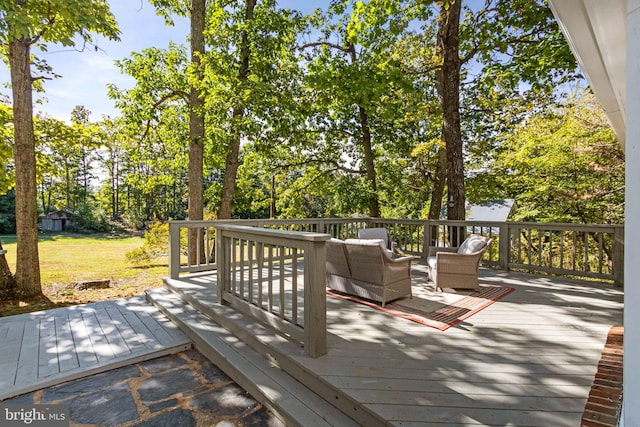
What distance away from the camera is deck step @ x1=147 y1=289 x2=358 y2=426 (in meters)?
2.01

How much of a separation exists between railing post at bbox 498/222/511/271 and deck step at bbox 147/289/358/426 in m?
4.96

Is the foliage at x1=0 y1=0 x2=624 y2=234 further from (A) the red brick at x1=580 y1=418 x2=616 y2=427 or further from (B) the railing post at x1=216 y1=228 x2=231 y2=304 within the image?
(A) the red brick at x1=580 y1=418 x2=616 y2=427

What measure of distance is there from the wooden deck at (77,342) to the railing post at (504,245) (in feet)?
18.0

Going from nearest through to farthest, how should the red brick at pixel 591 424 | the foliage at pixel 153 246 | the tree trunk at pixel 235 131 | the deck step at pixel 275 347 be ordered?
the red brick at pixel 591 424 < the deck step at pixel 275 347 < the tree trunk at pixel 235 131 < the foliage at pixel 153 246

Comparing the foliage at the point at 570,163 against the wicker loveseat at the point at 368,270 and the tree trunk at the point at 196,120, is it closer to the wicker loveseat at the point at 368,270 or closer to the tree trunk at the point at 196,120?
the wicker loveseat at the point at 368,270

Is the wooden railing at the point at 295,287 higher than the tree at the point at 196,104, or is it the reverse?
the tree at the point at 196,104

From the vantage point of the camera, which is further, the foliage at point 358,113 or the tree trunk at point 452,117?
the foliage at point 358,113

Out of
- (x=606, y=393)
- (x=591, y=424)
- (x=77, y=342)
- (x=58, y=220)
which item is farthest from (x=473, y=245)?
(x=58, y=220)

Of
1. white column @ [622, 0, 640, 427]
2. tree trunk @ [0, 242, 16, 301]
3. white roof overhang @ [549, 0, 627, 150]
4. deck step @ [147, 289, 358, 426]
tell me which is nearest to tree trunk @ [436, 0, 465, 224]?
white roof overhang @ [549, 0, 627, 150]

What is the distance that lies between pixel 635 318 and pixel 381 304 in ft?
10.4

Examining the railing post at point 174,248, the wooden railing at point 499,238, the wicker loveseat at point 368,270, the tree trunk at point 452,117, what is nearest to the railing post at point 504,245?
the wooden railing at point 499,238

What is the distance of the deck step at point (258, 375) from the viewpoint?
2.01 metres

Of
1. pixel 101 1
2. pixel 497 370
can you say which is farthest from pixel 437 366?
pixel 101 1

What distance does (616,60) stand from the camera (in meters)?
1.76
